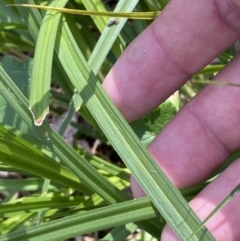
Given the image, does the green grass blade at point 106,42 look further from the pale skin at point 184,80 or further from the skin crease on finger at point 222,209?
the skin crease on finger at point 222,209

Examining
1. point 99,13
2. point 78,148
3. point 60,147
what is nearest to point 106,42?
point 99,13

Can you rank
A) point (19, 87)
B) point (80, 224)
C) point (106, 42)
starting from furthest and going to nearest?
point (19, 87)
point (106, 42)
point (80, 224)

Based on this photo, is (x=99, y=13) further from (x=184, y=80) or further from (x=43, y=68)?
(x=184, y=80)

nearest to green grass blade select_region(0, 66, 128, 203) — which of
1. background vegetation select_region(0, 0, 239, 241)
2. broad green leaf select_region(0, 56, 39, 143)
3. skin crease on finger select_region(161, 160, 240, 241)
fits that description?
background vegetation select_region(0, 0, 239, 241)

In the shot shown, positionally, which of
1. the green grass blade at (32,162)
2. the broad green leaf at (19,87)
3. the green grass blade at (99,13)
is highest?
the broad green leaf at (19,87)

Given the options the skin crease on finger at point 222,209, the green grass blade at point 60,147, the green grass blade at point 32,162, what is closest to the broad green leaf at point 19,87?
the green grass blade at point 32,162

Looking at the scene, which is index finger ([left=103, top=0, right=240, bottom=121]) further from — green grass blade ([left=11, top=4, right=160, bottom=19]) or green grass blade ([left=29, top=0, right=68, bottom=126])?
green grass blade ([left=29, top=0, right=68, bottom=126])
